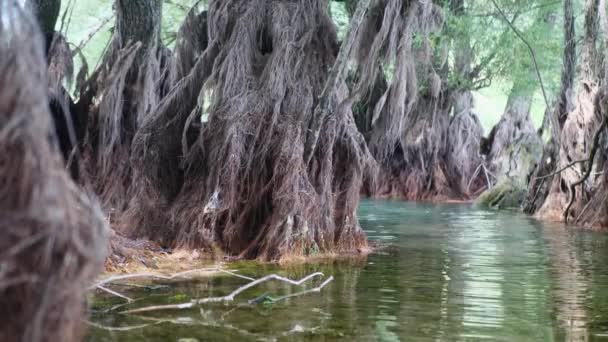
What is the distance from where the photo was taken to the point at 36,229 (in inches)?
84.8

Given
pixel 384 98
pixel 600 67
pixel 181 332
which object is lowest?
pixel 181 332

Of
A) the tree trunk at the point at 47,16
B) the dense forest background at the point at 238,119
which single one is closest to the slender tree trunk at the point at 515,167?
the dense forest background at the point at 238,119

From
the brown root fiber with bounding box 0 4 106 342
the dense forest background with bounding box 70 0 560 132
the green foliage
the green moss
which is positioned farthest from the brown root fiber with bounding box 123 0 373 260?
the green moss

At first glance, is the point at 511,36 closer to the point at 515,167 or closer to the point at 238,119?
the point at 515,167

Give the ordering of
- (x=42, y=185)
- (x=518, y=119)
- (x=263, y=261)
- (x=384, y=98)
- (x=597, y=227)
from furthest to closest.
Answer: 1. (x=518, y=119)
2. (x=597, y=227)
3. (x=384, y=98)
4. (x=263, y=261)
5. (x=42, y=185)

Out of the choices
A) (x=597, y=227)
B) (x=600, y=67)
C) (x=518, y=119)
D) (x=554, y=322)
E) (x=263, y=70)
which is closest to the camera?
(x=554, y=322)

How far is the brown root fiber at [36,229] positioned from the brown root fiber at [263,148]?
6.64 metres

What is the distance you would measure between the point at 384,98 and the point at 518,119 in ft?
61.5

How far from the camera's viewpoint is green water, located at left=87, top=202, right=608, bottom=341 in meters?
5.05

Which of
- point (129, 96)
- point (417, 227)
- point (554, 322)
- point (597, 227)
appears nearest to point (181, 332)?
point (554, 322)

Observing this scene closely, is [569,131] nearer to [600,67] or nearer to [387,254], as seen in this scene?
[600,67]

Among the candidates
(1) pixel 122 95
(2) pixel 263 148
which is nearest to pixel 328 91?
(2) pixel 263 148

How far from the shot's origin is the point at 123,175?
34.2 ft

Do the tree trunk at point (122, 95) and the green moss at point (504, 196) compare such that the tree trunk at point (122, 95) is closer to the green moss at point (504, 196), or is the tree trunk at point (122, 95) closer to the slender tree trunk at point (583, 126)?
the slender tree trunk at point (583, 126)
